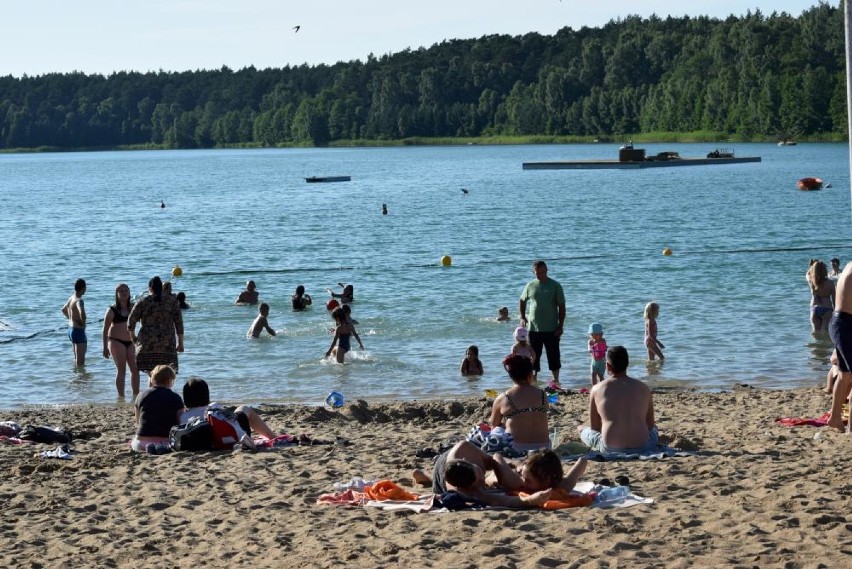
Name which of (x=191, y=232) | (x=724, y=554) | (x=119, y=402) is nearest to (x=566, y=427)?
(x=724, y=554)

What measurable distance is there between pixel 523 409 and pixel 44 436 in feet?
16.0

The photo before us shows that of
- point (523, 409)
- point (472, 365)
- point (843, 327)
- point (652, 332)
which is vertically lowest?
point (472, 365)

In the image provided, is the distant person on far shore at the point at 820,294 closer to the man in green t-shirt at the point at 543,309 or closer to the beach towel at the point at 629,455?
the man in green t-shirt at the point at 543,309

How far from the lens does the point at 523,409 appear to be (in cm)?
984

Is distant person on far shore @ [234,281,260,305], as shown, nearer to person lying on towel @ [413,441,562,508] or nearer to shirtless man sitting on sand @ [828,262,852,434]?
shirtless man sitting on sand @ [828,262,852,434]

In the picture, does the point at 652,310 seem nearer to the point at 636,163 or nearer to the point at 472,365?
the point at 472,365

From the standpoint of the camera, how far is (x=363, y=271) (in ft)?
121

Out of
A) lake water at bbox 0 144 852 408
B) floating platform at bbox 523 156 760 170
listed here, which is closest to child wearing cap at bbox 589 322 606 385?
lake water at bbox 0 144 852 408

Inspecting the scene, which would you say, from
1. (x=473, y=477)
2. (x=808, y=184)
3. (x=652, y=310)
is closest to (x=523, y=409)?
(x=473, y=477)

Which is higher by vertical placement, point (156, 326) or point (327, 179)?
point (327, 179)

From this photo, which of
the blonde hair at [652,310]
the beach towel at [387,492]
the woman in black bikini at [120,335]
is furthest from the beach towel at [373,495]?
the blonde hair at [652,310]

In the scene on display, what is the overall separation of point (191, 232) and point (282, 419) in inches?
1689

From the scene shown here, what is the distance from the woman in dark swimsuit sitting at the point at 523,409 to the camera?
9753 millimetres

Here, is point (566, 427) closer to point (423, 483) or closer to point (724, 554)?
point (423, 483)
